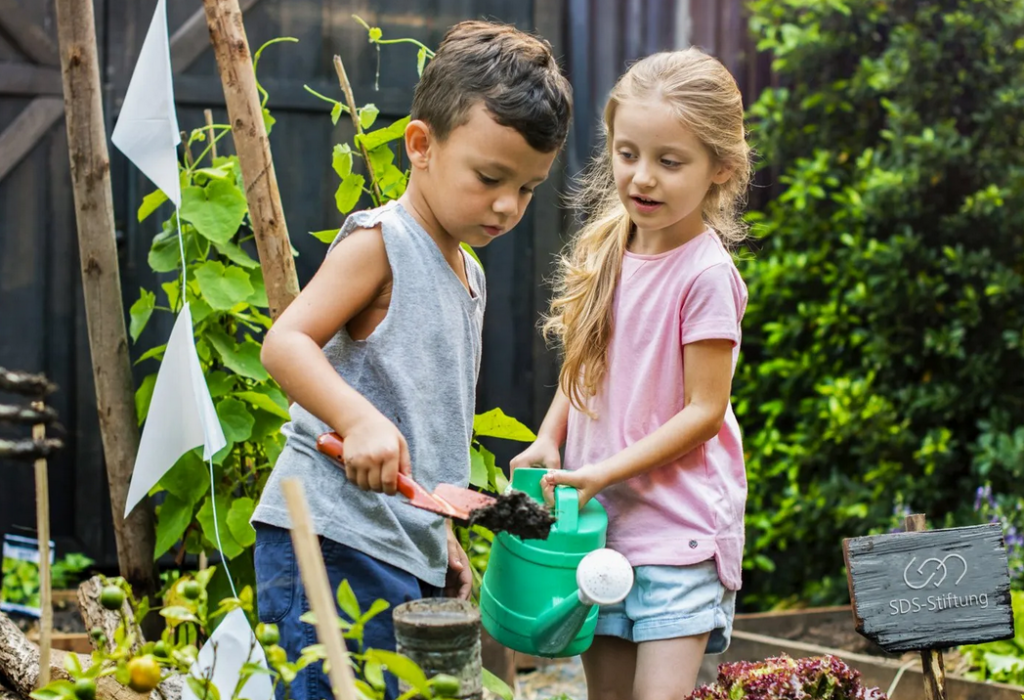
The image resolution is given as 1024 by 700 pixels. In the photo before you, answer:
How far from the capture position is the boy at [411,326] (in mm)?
1361

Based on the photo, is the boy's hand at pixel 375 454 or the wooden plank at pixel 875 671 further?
the wooden plank at pixel 875 671

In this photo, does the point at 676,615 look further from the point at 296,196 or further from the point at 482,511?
the point at 296,196

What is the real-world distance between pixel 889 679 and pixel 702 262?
5.02 feet

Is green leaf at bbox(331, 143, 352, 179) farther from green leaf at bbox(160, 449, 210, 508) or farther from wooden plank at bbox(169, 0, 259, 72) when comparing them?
wooden plank at bbox(169, 0, 259, 72)

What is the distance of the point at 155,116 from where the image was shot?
6.50 feet

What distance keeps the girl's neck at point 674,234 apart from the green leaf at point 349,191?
601mm

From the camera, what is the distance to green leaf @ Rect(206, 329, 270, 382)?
221cm

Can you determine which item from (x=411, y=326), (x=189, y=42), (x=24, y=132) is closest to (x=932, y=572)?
(x=411, y=326)

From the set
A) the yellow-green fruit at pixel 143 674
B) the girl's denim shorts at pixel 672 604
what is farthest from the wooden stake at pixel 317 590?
the girl's denim shorts at pixel 672 604

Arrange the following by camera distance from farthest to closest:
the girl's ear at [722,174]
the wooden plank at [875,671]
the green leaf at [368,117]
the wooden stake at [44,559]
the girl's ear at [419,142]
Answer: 1. the wooden plank at [875,671]
2. the green leaf at [368,117]
3. the girl's ear at [722,174]
4. the girl's ear at [419,142]
5. the wooden stake at [44,559]

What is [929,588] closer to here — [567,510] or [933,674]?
[933,674]

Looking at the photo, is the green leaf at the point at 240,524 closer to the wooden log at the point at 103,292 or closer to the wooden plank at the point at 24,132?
the wooden log at the point at 103,292

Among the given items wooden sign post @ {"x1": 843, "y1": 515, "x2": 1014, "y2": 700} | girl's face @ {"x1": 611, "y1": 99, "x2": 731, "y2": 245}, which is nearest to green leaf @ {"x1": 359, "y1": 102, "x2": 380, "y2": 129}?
girl's face @ {"x1": 611, "y1": 99, "x2": 731, "y2": 245}

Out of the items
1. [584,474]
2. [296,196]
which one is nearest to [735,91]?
Result: [584,474]
